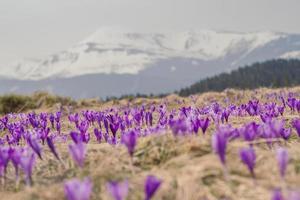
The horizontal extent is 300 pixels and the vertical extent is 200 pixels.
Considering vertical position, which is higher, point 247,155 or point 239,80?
point 239,80

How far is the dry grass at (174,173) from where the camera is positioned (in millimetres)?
4688

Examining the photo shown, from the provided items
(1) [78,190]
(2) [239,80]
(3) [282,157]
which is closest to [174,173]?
(3) [282,157]

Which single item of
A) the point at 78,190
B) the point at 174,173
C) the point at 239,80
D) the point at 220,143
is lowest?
the point at 174,173

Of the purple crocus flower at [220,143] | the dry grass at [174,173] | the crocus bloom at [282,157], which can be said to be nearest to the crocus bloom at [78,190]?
the dry grass at [174,173]

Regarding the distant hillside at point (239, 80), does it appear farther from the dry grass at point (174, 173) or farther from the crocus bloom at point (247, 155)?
the crocus bloom at point (247, 155)

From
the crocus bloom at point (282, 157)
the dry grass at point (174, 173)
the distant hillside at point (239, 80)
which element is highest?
the distant hillside at point (239, 80)

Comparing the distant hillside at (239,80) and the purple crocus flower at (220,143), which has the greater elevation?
the distant hillside at (239,80)

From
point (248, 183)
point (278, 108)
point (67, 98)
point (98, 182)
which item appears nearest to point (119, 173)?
point (98, 182)

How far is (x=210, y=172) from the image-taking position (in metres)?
5.04

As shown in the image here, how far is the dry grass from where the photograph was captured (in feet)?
15.4

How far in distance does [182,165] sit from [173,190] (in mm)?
650

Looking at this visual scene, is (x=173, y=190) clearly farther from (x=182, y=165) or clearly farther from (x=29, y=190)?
(x=29, y=190)

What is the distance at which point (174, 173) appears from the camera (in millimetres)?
5016

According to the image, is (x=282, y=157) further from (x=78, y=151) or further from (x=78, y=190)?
(x=78, y=151)
